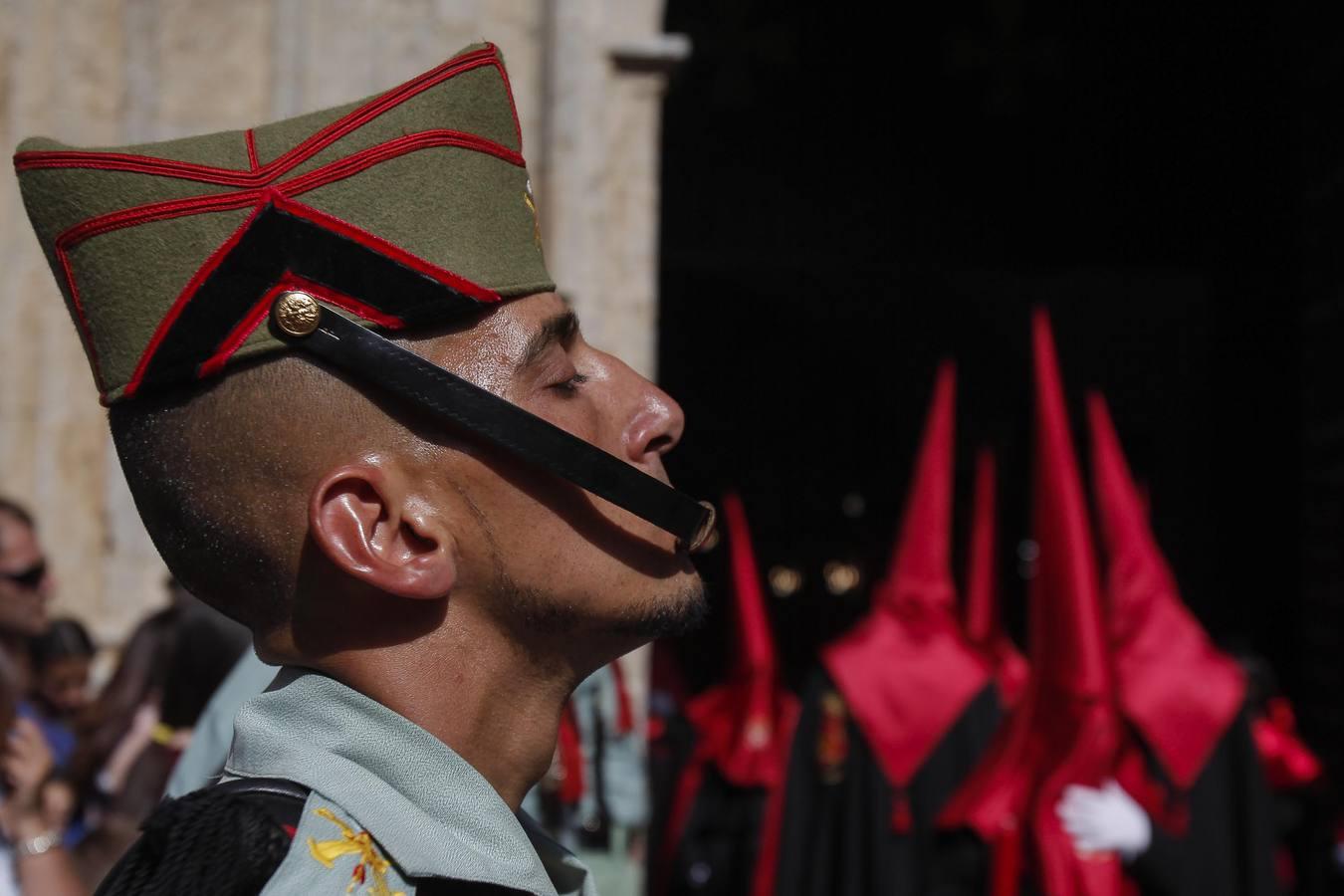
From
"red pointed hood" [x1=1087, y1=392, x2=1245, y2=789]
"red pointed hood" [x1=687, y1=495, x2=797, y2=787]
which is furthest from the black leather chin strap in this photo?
"red pointed hood" [x1=687, y1=495, x2=797, y2=787]

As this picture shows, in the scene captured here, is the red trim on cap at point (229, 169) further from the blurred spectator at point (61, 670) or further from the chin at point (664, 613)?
the blurred spectator at point (61, 670)

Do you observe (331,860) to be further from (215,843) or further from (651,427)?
(651,427)

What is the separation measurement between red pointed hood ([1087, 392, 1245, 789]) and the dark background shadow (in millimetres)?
2637

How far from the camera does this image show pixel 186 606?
3213 millimetres

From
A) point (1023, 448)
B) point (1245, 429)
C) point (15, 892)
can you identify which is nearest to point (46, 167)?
point (15, 892)

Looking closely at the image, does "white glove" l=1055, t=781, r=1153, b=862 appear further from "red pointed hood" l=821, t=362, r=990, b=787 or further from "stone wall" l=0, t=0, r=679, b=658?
"stone wall" l=0, t=0, r=679, b=658

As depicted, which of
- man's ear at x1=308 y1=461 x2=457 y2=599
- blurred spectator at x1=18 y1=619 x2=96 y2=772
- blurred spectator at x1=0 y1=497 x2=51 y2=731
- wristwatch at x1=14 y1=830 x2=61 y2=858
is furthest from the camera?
blurred spectator at x1=18 y1=619 x2=96 y2=772

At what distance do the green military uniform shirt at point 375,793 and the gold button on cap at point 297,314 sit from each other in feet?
0.88

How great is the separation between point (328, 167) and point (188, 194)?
0.36ft

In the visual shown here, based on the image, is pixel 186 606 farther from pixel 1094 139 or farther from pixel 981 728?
pixel 1094 139

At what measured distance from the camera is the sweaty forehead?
125 cm

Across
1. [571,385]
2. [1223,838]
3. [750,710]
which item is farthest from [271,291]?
[750,710]

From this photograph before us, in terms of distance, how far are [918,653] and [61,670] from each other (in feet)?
9.94

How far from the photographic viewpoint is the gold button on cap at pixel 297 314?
1.21 meters
